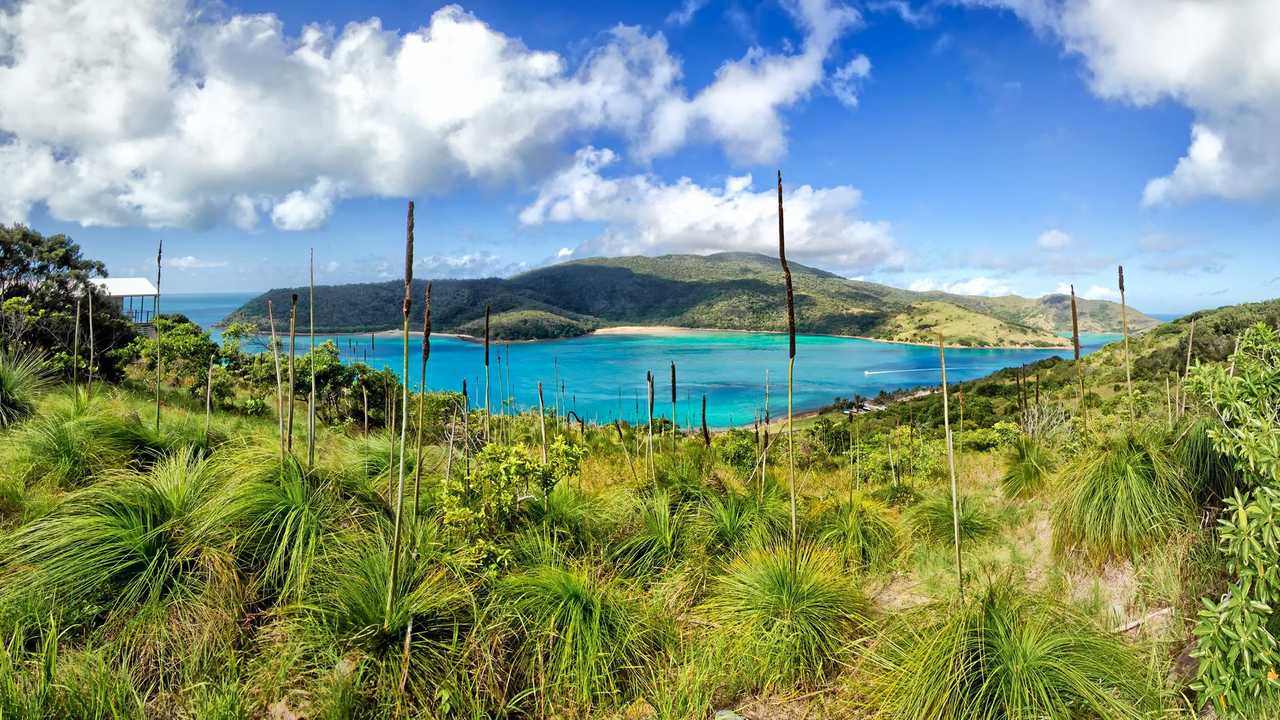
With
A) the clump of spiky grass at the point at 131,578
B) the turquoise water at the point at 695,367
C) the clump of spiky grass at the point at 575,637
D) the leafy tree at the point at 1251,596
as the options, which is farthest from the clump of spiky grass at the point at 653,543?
the turquoise water at the point at 695,367

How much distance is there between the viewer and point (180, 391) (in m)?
18.2

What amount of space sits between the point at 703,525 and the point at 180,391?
1963 cm

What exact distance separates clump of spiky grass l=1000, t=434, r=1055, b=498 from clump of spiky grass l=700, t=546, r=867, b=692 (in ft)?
20.4

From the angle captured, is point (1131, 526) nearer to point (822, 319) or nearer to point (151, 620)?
point (151, 620)

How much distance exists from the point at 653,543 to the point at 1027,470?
7.30m

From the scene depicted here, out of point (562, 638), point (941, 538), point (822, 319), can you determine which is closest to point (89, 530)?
point (562, 638)

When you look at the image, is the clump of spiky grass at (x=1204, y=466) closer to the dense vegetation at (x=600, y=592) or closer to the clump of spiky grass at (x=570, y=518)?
the dense vegetation at (x=600, y=592)

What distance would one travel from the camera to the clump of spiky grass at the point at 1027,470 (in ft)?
30.4

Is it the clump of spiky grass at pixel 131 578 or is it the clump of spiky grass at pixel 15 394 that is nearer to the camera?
the clump of spiky grass at pixel 131 578

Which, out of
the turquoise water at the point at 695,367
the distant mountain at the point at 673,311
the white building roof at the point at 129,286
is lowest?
the turquoise water at the point at 695,367

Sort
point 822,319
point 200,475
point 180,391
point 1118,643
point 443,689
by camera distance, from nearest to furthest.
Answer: point 443,689 → point 1118,643 → point 200,475 → point 180,391 → point 822,319

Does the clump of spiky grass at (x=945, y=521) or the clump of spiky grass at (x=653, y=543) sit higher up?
the clump of spiky grass at (x=653, y=543)

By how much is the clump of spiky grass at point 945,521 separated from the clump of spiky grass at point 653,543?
12.1 feet

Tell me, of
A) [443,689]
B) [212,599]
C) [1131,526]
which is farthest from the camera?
[1131,526]
